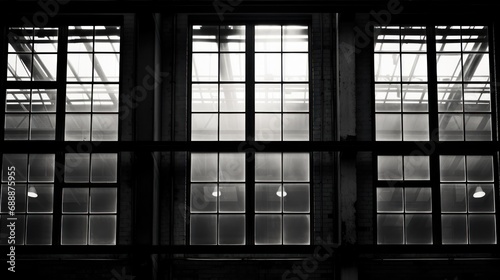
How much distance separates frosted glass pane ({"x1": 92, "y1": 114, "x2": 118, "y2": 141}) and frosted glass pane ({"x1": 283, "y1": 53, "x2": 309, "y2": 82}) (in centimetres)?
270

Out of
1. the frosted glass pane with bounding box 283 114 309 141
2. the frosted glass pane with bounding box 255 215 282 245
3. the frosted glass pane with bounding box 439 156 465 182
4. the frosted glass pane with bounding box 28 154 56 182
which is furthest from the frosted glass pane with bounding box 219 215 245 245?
the frosted glass pane with bounding box 439 156 465 182

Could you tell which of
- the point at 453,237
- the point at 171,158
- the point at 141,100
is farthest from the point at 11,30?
the point at 453,237

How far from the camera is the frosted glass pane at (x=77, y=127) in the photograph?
10586mm

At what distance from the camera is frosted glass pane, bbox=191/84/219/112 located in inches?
424

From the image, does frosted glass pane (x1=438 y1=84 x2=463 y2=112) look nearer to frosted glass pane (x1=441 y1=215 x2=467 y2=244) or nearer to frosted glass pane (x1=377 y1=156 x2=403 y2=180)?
frosted glass pane (x1=377 y1=156 x2=403 y2=180)

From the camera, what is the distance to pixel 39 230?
10.4 meters

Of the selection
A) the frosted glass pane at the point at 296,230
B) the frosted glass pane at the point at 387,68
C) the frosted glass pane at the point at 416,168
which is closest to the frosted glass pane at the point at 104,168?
the frosted glass pane at the point at 296,230

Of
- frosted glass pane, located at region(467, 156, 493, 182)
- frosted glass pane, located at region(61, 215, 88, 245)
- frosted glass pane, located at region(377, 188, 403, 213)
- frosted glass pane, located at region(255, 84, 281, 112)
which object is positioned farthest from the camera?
frosted glass pane, located at region(255, 84, 281, 112)

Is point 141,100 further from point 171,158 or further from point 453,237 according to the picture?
point 453,237

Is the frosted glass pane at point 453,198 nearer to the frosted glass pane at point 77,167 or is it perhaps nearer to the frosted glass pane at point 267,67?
the frosted glass pane at point 267,67

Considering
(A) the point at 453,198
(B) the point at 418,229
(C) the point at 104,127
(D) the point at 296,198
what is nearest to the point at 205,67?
(C) the point at 104,127

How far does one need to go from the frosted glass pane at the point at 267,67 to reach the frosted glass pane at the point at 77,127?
2.68m

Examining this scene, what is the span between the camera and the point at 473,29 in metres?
10.9

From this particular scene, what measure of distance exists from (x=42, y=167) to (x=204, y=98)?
264cm
